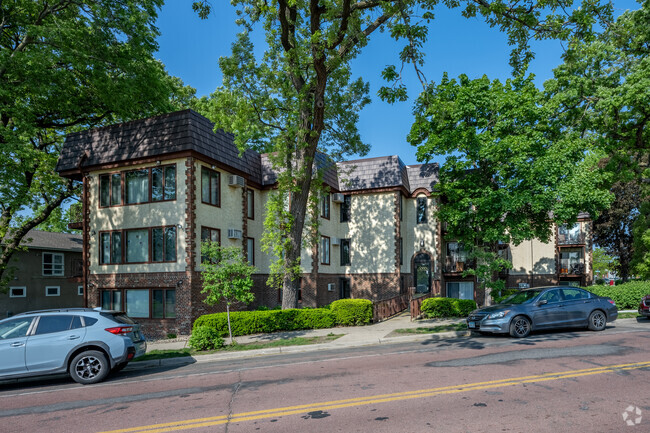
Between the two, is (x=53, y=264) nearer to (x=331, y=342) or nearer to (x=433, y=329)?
(x=331, y=342)

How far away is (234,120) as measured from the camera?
53.4ft

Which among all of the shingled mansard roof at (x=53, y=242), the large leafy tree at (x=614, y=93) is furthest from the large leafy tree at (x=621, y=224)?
the shingled mansard roof at (x=53, y=242)

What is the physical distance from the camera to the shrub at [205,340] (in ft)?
43.5

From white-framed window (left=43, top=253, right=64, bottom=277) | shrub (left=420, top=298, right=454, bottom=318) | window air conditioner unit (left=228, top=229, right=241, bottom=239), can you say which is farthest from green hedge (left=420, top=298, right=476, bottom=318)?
white-framed window (left=43, top=253, right=64, bottom=277)

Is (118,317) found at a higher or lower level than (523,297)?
higher

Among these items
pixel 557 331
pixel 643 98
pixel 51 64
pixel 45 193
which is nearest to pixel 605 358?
pixel 557 331

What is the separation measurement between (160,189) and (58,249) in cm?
1703

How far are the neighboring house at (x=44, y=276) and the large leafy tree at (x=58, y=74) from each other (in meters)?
6.86

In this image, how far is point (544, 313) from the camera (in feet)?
41.6

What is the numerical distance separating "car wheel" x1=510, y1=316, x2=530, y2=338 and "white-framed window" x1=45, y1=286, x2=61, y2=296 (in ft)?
102

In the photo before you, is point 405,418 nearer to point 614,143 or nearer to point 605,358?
point 605,358

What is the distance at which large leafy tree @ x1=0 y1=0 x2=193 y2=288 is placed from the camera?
1772 centimetres

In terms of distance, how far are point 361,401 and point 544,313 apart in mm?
8460

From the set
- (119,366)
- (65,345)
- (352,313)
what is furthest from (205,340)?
(352,313)
